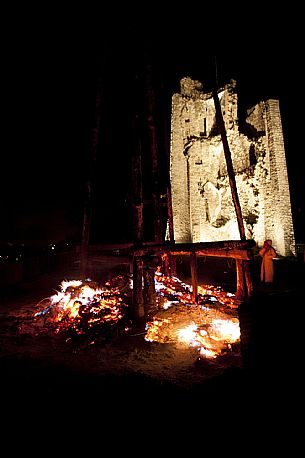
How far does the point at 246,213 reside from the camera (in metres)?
23.6

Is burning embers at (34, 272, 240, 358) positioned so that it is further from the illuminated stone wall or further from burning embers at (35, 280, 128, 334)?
the illuminated stone wall

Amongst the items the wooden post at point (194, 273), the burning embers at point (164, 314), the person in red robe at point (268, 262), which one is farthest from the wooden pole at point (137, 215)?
the person in red robe at point (268, 262)

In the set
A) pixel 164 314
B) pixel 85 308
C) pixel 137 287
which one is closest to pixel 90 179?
pixel 137 287

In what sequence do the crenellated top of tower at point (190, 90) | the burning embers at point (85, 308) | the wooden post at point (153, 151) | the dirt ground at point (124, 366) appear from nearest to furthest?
the dirt ground at point (124, 366), the burning embers at point (85, 308), the wooden post at point (153, 151), the crenellated top of tower at point (190, 90)

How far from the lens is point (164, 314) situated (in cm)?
769

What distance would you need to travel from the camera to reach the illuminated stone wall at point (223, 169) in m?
21.6

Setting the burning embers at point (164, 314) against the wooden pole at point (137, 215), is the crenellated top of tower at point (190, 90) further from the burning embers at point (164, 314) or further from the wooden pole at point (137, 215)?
the burning embers at point (164, 314)

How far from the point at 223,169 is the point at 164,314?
22053mm

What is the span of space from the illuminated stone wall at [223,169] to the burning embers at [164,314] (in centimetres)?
1432

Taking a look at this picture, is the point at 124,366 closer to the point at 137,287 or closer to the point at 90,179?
the point at 137,287

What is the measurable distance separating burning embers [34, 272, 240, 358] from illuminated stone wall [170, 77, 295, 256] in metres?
14.3

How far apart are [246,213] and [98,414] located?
23.1 m

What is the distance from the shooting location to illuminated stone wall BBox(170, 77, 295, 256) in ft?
71.0

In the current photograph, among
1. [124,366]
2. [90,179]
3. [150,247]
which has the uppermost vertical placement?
[90,179]
